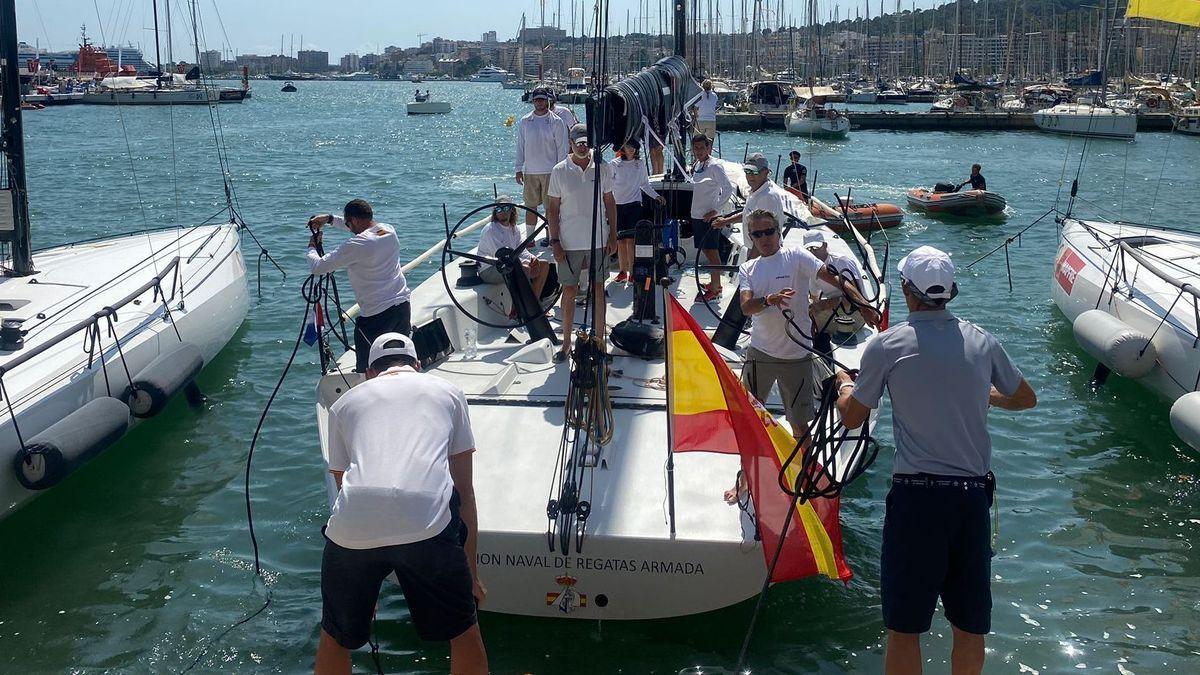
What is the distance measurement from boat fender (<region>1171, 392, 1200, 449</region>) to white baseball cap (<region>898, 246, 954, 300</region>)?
5.15 m

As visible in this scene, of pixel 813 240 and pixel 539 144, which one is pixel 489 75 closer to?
pixel 539 144

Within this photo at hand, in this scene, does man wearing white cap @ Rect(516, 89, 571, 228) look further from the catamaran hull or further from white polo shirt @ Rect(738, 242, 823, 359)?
white polo shirt @ Rect(738, 242, 823, 359)

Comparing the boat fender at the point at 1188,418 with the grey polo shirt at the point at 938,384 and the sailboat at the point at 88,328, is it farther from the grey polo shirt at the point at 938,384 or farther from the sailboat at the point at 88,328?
the sailboat at the point at 88,328

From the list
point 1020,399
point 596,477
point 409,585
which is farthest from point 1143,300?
point 409,585

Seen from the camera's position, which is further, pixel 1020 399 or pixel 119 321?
pixel 119 321

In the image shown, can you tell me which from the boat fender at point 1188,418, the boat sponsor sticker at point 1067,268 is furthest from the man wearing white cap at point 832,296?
the boat sponsor sticker at point 1067,268

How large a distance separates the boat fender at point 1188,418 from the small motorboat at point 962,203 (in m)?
15.3

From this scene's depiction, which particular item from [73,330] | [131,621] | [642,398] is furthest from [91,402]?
[642,398]

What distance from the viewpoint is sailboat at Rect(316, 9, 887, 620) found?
5.54m

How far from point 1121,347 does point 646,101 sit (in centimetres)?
502

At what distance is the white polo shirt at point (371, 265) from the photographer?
7316 millimetres

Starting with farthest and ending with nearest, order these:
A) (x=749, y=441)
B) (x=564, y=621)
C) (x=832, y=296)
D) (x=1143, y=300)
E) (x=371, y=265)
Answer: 1. (x=1143, y=300)
2. (x=832, y=296)
3. (x=371, y=265)
4. (x=564, y=621)
5. (x=749, y=441)

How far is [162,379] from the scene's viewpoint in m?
9.07

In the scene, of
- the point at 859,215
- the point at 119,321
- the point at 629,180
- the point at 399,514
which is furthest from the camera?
the point at 859,215
